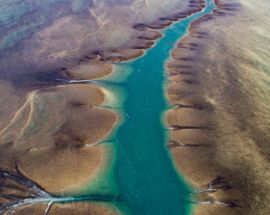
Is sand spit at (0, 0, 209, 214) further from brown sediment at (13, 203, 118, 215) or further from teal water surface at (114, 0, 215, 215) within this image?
teal water surface at (114, 0, 215, 215)

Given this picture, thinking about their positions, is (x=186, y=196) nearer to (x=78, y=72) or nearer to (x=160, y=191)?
(x=160, y=191)

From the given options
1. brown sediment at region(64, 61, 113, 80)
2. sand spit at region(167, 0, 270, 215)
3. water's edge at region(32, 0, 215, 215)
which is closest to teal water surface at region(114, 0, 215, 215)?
water's edge at region(32, 0, 215, 215)

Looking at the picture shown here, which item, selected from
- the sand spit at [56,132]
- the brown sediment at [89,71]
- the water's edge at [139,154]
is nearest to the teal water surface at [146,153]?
the water's edge at [139,154]

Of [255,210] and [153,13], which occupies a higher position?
[153,13]

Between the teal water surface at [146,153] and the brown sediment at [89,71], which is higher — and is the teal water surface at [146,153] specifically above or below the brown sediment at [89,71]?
below

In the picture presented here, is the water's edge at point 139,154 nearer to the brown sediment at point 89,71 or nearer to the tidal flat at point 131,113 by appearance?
the tidal flat at point 131,113

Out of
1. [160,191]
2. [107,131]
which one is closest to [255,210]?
[160,191]
